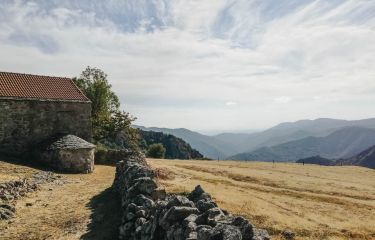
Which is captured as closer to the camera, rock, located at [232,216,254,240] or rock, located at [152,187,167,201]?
rock, located at [232,216,254,240]

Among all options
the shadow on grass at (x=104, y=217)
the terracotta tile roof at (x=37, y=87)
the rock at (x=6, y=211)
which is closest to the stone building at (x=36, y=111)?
the terracotta tile roof at (x=37, y=87)

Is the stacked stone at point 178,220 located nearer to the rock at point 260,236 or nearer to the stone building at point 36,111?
the rock at point 260,236

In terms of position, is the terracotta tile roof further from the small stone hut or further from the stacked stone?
the stacked stone

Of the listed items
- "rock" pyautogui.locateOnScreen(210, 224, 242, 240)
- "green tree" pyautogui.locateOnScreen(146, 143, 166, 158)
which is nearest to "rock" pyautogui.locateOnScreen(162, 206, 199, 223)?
"rock" pyautogui.locateOnScreen(210, 224, 242, 240)

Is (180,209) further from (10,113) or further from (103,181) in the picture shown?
(10,113)

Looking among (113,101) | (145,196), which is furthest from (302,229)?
(113,101)

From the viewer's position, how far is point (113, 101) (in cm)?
7688

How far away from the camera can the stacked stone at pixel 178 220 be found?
35.9ft

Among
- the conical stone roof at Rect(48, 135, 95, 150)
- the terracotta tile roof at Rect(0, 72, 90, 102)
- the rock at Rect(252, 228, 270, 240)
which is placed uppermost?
the terracotta tile roof at Rect(0, 72, 90, 102)

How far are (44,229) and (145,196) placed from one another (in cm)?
533

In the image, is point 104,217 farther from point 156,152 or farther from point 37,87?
point 156,152

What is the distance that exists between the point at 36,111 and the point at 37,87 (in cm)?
407

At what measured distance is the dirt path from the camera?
1838 centimetres

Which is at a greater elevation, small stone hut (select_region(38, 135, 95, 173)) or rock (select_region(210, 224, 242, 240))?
small stone hut (select_region(38, 135, 95, 173))
